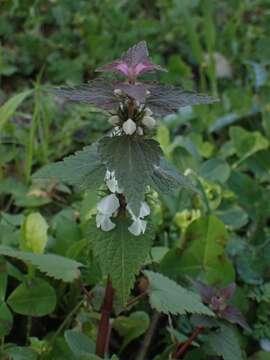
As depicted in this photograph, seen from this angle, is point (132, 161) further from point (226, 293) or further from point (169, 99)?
point (226, 293)

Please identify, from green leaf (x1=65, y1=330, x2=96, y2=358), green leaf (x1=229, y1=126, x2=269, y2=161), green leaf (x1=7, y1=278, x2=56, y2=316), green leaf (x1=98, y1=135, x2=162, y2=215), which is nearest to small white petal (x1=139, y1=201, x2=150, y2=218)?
green leaf (x1=98, y1=135, x2=162, y2=215)

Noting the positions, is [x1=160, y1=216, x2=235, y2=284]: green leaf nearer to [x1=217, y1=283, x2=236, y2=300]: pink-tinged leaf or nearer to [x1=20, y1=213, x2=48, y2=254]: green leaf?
[x1=217, y1=283, x2=236, y2=300]: pink-tinged leaf

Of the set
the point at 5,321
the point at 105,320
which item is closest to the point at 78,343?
the point at 105,320

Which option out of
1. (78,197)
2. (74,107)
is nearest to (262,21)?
(74,107)

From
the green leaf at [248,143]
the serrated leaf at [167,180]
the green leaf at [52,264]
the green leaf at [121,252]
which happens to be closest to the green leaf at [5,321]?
the green leaf at [52,264]

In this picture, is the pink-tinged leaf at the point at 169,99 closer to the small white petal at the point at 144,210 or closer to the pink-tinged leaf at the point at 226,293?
the small white petal at the point at 144,210

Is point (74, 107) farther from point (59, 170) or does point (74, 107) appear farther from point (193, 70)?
point (59, 170)
